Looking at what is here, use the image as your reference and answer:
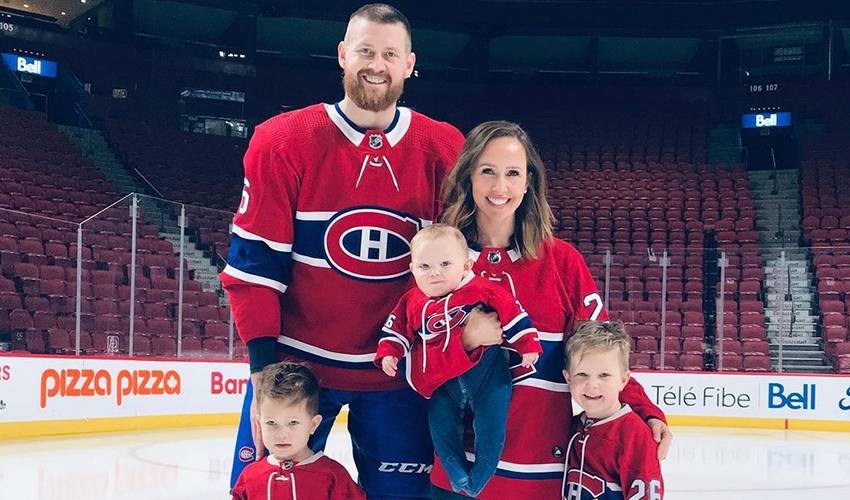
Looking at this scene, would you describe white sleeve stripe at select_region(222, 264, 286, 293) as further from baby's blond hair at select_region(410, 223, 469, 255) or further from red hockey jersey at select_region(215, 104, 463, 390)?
baby's blond hair at select_region(410, 223, 469, 255)

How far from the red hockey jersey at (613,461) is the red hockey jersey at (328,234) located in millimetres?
558

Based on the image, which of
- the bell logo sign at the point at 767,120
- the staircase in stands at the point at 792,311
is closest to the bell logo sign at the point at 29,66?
the staircase in stands at the point at 792,311

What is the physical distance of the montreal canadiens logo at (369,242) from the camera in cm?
264

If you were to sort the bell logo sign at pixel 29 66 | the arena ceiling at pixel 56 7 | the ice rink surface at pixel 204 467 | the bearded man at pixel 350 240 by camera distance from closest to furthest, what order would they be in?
the bearded man at pixel 350 240 < the ice rink surface at pixel 204 467 < the bell logo sign at pixel 29 66 < the arena ceiling at pixel 56 7

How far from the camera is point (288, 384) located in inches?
99.6

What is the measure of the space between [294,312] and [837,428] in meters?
9.92

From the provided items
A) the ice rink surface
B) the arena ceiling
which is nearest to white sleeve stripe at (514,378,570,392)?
the ice rink surface

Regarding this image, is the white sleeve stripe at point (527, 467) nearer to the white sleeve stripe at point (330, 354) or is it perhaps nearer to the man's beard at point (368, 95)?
the white sleeve stripe at point (330, 354)

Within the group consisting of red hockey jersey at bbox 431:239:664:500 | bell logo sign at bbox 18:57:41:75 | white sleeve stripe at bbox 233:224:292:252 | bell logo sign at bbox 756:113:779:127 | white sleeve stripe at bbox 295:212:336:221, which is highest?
bell logo sign at bbox 18:57:41:75

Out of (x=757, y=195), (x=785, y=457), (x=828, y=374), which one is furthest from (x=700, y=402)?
(x=757, y=195)

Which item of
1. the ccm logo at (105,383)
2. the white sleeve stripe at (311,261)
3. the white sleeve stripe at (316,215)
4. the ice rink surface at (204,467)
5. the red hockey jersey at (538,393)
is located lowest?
the ice rink surface at (204,467)

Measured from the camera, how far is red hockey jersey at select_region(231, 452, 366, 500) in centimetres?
263

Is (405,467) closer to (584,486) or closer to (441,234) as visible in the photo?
(584,486)

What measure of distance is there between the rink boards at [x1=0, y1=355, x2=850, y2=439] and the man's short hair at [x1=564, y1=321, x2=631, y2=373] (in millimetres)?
6629
